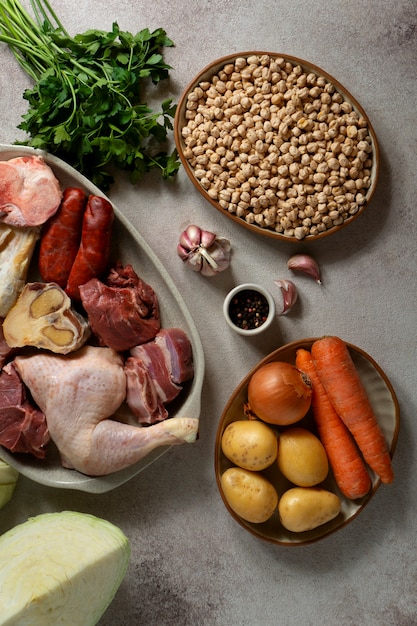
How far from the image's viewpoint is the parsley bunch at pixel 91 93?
185 cm

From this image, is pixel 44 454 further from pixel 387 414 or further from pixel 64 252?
pixel 387 414

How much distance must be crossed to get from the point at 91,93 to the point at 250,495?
4.61 feet

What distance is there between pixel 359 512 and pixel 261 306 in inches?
30.7

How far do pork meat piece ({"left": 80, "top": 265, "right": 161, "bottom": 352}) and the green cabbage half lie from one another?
1.99 ft

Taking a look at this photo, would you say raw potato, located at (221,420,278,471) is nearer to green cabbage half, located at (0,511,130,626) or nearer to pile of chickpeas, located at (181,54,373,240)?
green cabbage half, located at (0,511,130,626)

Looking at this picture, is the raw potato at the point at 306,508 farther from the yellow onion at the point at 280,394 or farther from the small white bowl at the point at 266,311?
the small white bowl at the point at 266,311

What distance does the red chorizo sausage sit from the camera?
72.1 inches

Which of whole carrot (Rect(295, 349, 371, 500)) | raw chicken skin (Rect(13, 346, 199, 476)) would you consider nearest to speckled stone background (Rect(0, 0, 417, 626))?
whole carrot (Rect(295, 349, 371, 500))

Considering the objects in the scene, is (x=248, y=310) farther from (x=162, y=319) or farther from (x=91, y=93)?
(x=91, y=93)

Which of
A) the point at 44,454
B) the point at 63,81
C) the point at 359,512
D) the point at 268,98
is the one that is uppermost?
the point at 63,81

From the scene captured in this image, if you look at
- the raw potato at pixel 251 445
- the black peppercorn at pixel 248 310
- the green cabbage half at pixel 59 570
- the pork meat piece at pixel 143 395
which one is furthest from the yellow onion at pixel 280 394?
the green cabbage half at pixel 59 570

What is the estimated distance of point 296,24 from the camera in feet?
6.67

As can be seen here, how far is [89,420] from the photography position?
1.80m

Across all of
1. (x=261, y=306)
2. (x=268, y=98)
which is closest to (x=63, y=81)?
(x=268, y=98)
